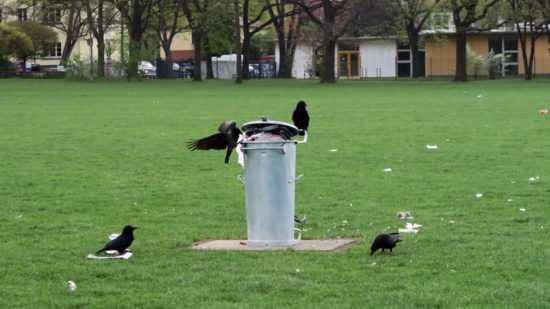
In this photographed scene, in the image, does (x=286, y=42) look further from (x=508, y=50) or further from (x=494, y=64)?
(x=494, y=64)

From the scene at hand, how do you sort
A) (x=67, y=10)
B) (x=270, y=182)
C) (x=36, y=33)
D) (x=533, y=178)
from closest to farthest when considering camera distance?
(x=270, y=182), (x=533, y=178), (x=67, y=10), (x=36, y=33)

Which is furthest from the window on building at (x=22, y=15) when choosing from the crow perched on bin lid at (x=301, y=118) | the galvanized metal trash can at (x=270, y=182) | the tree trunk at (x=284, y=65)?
the galvanized metal trash can at (x=270, y=182)

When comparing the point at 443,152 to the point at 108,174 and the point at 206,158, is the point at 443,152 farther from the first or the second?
the point at 108,174

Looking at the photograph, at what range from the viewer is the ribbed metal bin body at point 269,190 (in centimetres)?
973

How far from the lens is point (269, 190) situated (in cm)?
977

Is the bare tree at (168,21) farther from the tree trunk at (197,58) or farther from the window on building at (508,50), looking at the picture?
the window on building at (508,50)

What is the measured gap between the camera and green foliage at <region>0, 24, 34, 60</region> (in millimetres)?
84000

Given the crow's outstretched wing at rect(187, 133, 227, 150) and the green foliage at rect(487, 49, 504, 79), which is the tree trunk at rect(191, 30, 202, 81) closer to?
the green foliage at rect(487, 49, 504, 79)

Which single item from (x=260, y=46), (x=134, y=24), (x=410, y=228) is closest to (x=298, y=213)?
(x=410, y=228)

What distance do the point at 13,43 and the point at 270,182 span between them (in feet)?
259

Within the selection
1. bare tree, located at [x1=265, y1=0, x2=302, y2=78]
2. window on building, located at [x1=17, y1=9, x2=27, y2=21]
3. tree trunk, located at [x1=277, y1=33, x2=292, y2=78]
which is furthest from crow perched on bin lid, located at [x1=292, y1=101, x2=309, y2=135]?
window on building, located at [x1=17, y1=9, x2=27, y2=21]

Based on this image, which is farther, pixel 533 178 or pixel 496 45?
pixel 496 45

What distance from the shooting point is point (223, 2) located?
232 ft

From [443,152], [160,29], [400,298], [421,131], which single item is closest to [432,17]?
[160,29]
